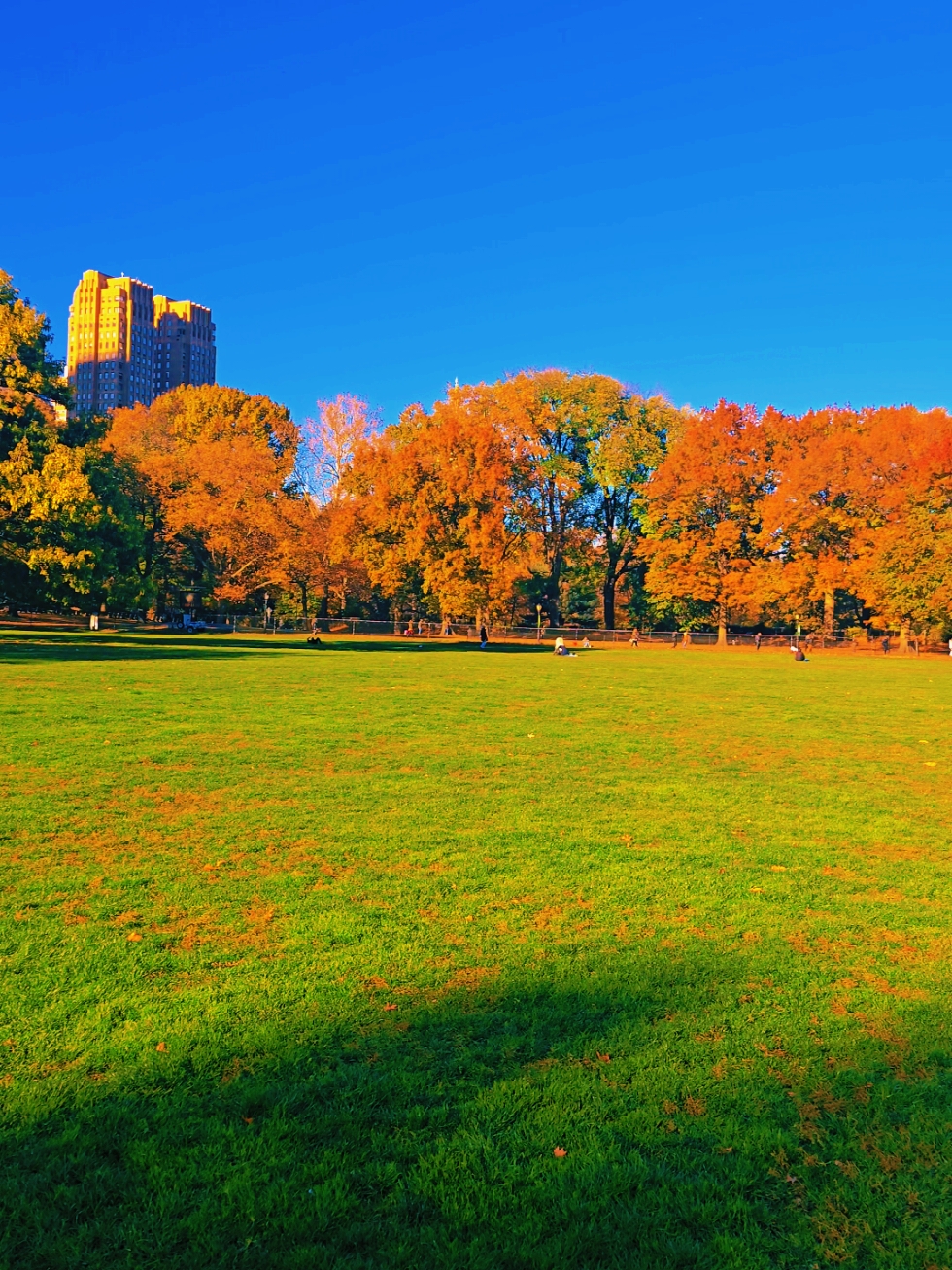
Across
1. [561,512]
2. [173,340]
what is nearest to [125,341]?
[173,340]

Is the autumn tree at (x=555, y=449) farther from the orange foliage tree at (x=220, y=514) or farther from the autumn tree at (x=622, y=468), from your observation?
the orange foliage tree at (x=220, y=514)

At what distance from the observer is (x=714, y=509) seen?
60688mm

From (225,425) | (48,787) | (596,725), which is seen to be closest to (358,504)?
(225,425)

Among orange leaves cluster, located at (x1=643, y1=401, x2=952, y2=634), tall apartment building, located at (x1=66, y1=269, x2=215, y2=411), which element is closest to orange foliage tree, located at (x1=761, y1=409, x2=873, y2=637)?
orange leaves cluster, located at (x1=643, y1=401, x2=952, y2=634)

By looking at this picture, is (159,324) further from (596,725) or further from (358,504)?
(596,725)

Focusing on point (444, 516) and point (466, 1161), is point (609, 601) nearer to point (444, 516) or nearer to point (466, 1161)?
point (444, 516)

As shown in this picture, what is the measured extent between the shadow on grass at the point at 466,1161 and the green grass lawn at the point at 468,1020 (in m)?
0.01

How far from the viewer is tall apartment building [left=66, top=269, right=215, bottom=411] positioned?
187 m

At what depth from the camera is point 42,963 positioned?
4.48 m

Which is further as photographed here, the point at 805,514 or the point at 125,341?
the point at 125,341

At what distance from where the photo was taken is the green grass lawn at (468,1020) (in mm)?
2732

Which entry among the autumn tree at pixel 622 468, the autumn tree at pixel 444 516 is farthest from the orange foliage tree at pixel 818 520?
the autumn tree at pixel 444 516

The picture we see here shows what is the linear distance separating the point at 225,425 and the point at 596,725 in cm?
6632

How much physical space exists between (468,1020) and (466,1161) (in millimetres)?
1020
